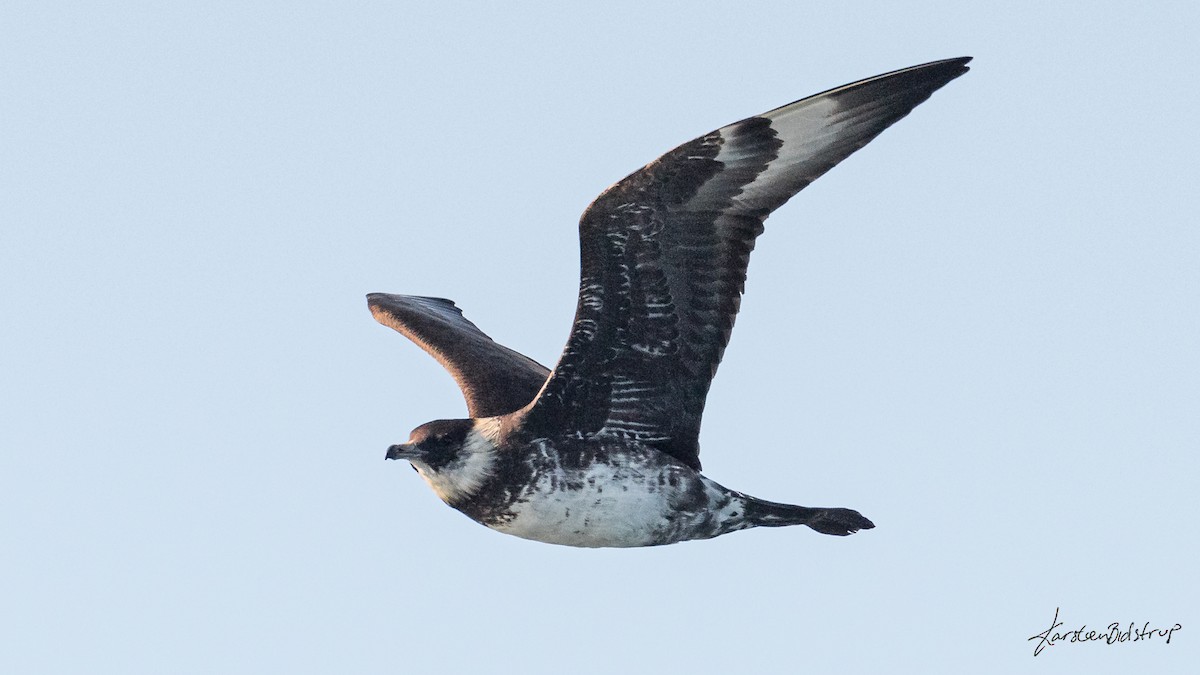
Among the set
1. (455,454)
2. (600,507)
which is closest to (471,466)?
(455,454)

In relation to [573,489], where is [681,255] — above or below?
above

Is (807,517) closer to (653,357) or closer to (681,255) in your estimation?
(653,357)

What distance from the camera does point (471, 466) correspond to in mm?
11227

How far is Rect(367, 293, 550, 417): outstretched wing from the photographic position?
12.9 metres

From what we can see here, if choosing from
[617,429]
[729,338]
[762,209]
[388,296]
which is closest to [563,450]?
[617,429]

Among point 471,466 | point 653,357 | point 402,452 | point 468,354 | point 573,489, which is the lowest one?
point 573,489

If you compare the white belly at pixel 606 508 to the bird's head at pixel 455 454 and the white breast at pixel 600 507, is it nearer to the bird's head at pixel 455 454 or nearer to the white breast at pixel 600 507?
the white breast at pixel 600 507

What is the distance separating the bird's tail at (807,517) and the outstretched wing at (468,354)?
2.06 meters

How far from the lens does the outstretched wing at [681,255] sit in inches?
412

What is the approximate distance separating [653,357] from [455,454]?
54.9 inches

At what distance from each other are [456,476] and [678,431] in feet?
4.77

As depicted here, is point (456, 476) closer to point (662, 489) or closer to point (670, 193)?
point (662, 489)

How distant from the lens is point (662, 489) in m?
11.2

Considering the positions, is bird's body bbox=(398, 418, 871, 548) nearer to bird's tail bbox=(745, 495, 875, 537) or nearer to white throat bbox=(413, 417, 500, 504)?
white throat bbox=(413, 417, 500, 504)
